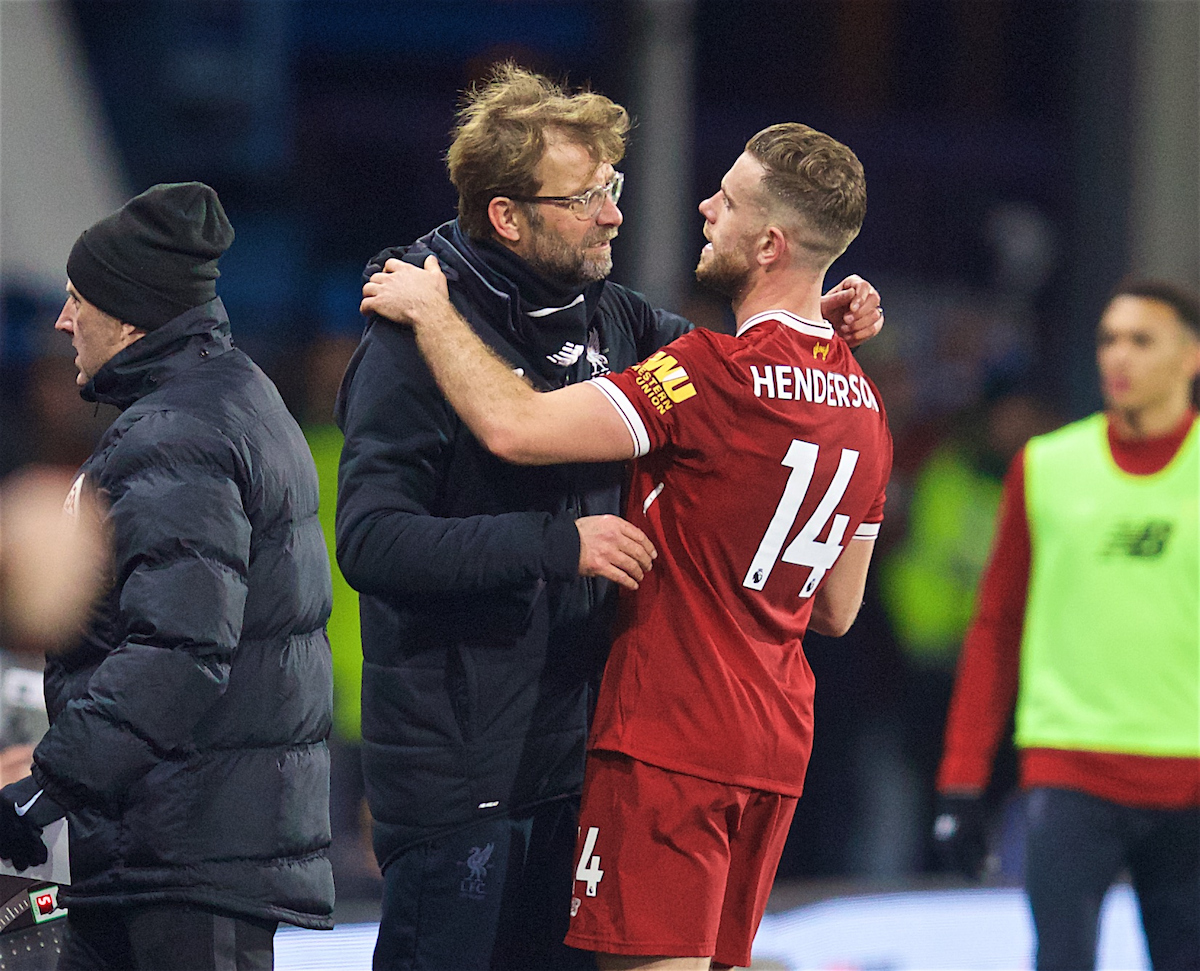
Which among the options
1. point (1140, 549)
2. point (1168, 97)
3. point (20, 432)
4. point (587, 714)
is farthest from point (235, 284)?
point (587, 714)

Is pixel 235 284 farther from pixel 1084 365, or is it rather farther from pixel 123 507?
pixel 123 507

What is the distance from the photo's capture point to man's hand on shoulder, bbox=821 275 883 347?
134 inches

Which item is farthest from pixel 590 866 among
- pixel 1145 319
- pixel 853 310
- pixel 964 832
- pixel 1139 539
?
pixel 1145 319

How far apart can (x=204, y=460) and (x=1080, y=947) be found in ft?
9.55

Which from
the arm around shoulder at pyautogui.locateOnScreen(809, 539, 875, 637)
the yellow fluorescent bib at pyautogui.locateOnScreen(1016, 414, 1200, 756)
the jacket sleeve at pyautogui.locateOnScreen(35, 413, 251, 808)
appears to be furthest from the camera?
the yellow fluorescent bib at pyautogui.locateOnScreen(1016, 414, 1200, 756)

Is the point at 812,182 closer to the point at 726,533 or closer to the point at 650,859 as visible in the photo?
the point at 726,533

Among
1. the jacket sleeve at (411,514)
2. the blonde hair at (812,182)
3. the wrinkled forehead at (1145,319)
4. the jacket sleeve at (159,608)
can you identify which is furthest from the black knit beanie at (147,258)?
the wrinkled forehead at (1145,319)

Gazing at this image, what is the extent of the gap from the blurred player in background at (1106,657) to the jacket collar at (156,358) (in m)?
2.79

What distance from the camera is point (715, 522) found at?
294 centimetres

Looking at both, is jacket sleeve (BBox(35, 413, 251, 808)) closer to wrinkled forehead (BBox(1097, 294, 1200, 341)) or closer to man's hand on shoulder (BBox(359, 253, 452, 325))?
man's hand on shoulder (BBox(359, 253, 452, 325))

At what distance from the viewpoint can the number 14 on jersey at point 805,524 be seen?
9.71 feet

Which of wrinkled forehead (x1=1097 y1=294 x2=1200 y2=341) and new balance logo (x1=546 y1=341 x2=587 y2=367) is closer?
new balance logo (x1=546 y1=341 x2=587 y2=367)

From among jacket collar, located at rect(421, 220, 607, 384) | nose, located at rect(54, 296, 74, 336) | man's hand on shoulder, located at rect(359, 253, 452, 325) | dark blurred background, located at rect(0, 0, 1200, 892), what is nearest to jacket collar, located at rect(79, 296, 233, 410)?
nose, located at rect(54, 296, 74, 336)

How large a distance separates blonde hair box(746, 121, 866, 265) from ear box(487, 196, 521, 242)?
457 mm
